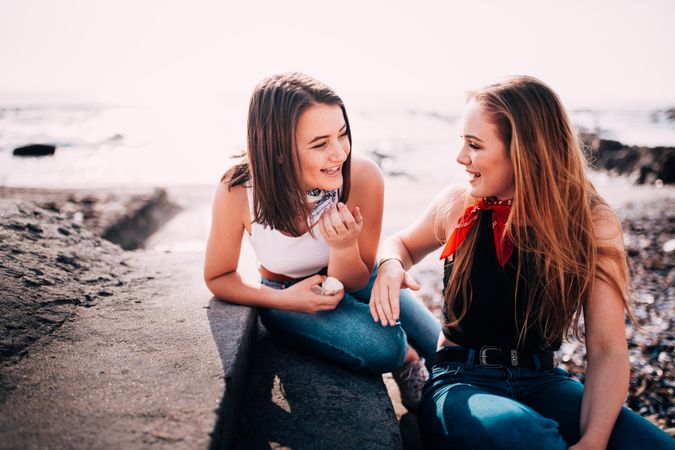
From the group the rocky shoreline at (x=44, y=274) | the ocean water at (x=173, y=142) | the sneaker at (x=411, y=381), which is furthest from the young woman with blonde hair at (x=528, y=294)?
the rocky shoreline at (x=44, y=274)

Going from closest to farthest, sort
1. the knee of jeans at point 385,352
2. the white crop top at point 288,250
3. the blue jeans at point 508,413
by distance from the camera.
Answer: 1. the blue jeans at point 508,413
2. the knee of jeans at point 385,352
3. the white crop top at point 288,250

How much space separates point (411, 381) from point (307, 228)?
1183mm

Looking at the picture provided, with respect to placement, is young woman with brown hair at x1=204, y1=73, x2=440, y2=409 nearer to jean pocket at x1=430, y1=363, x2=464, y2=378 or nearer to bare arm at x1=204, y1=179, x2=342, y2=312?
bare arm at x1=204, y1=179, x2=342, y2=312

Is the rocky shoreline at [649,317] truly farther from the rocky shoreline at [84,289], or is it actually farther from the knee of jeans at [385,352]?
the knee of jeans at [385,352]

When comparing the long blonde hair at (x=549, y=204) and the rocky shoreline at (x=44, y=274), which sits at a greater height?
A: the long blonde hair at (x=549, y=204)

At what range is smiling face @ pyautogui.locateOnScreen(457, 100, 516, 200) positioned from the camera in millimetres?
2076

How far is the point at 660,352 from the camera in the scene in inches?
131

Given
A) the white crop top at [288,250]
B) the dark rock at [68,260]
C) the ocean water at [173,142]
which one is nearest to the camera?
the white crop top at [288,250]

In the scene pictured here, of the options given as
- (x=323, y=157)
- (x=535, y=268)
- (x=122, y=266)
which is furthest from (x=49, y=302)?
(x=535, y=268)

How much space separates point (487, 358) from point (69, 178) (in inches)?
469

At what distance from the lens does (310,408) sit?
2.28m

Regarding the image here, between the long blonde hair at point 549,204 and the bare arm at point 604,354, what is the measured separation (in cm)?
4

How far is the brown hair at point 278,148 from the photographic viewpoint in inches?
93.9

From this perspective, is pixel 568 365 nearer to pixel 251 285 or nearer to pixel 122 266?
pixel 251 285
